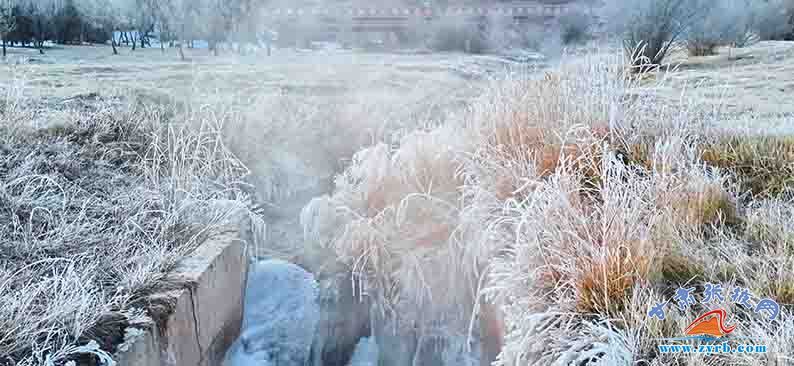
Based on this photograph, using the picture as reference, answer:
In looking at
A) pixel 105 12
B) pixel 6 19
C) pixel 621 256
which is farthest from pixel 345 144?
pixel 621 256

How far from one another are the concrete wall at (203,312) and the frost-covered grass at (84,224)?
5cm

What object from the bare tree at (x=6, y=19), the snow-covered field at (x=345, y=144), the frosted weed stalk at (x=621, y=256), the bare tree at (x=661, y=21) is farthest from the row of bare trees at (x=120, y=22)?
the bare tree at (x=661, y=21)

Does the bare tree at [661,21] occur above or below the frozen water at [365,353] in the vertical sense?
above

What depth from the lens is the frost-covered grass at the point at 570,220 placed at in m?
1.42

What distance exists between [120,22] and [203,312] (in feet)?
11.8

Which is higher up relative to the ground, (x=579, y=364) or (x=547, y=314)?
(x=547, y=314)

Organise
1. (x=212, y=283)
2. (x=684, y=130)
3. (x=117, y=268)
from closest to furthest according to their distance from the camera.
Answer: (x=117, y=268), (x=212, y=283), (x=684, y=130)

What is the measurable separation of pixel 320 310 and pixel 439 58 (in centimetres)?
502

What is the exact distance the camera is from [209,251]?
7.34ft

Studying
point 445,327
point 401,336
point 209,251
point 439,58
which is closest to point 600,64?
point 445,327

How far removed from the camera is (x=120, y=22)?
14.9 feet

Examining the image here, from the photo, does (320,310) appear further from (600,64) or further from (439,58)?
(439,58)

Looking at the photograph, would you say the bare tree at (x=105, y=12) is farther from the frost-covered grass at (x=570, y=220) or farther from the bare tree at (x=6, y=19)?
the frost-covered grass at (x=570, y=220)

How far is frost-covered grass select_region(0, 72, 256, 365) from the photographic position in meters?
1.51
